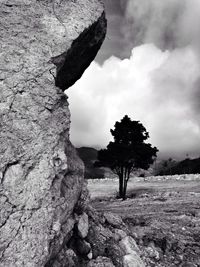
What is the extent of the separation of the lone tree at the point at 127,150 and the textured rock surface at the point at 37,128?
2036 cm

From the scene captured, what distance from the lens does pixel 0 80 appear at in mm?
6895

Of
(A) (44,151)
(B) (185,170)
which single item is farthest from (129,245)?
(B) (185,170)

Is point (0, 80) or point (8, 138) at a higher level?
point (0, 80)

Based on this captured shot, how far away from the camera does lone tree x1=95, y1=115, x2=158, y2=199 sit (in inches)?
1132

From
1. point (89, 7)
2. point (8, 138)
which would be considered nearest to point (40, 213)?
point (8, 138)

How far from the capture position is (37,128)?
6.79 metres

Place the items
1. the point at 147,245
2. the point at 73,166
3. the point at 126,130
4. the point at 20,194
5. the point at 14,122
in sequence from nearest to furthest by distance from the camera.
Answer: the point at 20,194 → the point at 14,122 → the point at 73,166 → the point at 147,245 → the point at 126,130

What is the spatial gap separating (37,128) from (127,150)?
73.0ft

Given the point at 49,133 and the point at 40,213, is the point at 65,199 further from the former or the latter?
the point at 49,133

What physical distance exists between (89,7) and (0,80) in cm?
355

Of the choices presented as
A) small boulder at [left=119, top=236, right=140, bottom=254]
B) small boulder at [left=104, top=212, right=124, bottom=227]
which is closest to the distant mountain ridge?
small boulder at [left=104, top=212, right=124, bottom=227]

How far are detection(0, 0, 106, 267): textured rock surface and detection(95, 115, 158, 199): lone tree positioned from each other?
2036cm

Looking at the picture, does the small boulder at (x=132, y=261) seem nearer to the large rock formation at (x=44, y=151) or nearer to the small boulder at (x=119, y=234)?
the large rock formation at (x=44, y=151)

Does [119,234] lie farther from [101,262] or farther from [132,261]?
[101,262]
